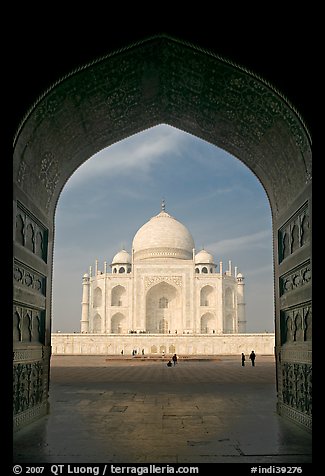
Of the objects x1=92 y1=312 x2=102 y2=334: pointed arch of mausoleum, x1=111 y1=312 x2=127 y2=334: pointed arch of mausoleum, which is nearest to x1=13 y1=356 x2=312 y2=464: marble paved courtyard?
x1=111 y1=312 x2=127 y2=334: pointed arch of mausoleum

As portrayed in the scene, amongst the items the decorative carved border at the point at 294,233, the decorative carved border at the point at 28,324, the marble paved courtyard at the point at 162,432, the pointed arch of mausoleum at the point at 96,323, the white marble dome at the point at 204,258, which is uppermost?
the white marble dome at the point at 204,258

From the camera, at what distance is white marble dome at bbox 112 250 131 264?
4678 centimetres

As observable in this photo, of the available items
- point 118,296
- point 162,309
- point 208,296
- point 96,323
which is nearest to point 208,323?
point 208,296

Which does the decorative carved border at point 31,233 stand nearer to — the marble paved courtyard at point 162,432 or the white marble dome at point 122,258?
the marble paved courtyard at point 162,432

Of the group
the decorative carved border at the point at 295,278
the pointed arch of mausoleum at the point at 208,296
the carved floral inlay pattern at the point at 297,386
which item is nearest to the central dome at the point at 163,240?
the pointed arch of mausoleum at the point at 208,296

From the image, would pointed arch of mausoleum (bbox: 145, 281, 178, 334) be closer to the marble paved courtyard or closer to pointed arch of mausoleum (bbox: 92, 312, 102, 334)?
pointed arch of mausoleum (bbox: 92, 312, 102, 334)

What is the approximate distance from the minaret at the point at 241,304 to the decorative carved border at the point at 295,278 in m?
36.7

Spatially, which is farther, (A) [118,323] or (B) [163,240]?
(B) [163,240]

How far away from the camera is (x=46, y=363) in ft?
23.8

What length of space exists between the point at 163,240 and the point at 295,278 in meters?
36.9

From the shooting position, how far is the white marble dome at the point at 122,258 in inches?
1842

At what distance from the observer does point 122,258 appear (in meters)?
46.8

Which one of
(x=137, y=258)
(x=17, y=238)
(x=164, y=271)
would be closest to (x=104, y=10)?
(x=17, y=238)

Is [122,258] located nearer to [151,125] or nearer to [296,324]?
[151,125]
